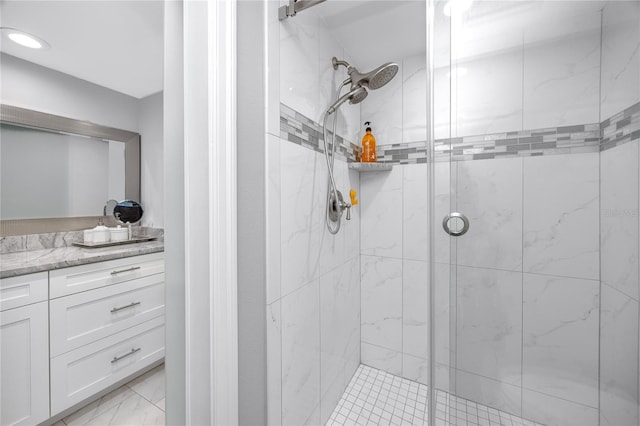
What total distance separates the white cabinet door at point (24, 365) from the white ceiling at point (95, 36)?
142 cm

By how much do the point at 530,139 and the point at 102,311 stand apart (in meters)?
2.11

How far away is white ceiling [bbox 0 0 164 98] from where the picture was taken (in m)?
1.24

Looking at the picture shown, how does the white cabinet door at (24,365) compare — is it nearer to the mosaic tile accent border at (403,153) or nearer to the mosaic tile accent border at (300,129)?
the mosaic tile accent border at (300,129)

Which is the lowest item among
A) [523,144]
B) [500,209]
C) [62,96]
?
[500,209]

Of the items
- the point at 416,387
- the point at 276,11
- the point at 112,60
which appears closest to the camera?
the point at 276,11

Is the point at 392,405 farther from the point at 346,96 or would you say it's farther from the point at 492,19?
the point at 492,19

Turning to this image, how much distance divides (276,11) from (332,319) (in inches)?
52.6

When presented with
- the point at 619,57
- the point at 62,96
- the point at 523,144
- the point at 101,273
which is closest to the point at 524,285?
the point at 523,144

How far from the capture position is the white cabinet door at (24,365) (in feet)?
3.72

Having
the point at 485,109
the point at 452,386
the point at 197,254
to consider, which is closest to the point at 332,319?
the point at 452,386

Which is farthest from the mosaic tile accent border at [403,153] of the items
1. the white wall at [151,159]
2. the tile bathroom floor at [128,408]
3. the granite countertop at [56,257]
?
the tile bathroom floor at [128,408]

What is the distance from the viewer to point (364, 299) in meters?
1.72

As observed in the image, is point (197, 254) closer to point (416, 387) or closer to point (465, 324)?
point (465, 324)

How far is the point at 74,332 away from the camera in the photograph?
1357 millimetres
